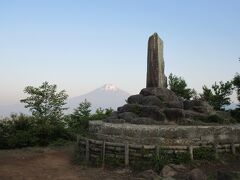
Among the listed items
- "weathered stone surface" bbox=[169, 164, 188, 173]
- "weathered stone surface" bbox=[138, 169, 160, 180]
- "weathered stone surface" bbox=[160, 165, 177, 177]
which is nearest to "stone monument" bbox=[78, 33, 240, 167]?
"weathered stone surface" bbox=[169, 164, 188, 173]

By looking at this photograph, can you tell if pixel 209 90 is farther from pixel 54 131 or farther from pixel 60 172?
pixel 60 172

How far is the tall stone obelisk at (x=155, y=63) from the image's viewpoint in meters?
20.0

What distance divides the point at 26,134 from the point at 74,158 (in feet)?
18.6

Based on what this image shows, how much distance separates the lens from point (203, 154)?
14344 mm

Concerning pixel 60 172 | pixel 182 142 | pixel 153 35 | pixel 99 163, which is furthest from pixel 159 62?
pixel 60 172

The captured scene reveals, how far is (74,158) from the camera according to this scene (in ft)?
55.0

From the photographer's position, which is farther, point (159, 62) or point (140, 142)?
point (159, 62)

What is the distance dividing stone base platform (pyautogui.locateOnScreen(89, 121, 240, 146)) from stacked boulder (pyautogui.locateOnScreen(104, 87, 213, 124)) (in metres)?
1.39

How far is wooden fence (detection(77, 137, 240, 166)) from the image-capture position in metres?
14.1

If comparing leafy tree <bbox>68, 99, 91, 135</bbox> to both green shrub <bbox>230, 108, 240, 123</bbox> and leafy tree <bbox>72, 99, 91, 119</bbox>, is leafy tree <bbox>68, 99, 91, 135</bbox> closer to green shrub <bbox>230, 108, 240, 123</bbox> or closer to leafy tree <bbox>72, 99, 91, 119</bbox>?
leafy tree <bbox>72, 99, 91, 119</bbox>

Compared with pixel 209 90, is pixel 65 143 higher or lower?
lower

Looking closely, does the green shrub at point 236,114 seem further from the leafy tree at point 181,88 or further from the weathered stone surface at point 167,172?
the weathered stone surface at point 167,172

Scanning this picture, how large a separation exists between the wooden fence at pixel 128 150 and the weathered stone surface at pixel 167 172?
3.73 ft

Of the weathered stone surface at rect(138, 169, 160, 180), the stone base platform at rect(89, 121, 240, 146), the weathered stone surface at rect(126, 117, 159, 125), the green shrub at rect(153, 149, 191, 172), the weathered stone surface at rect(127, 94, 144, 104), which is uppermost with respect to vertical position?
the weathered stone surface at rect(127, 94, 144, 104)
